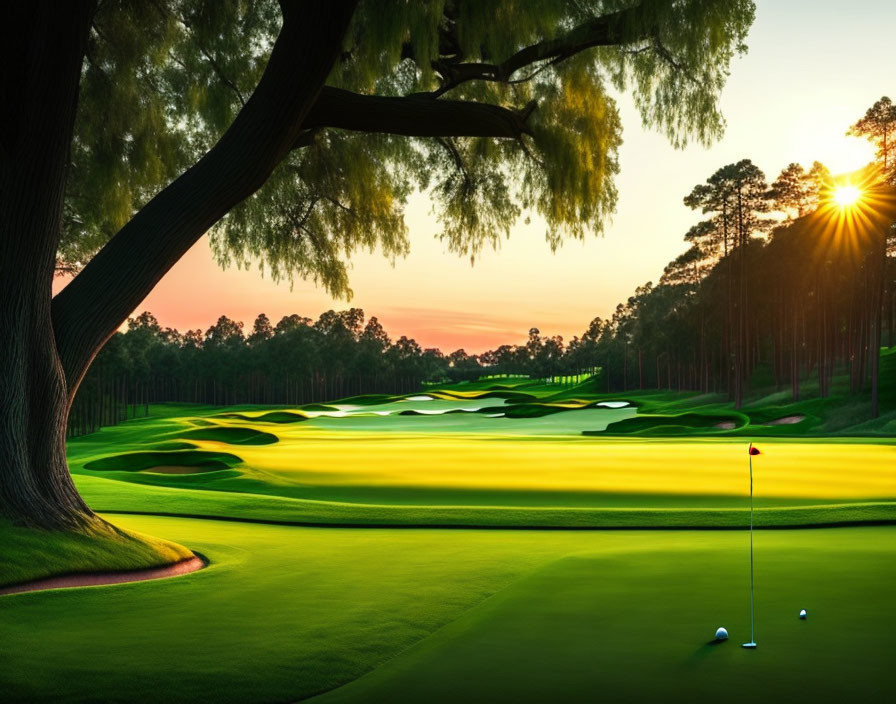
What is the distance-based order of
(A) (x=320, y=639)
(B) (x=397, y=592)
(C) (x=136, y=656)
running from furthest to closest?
1. (B) (x=397, y=592)
2. (A) (x=320, y=639)
3. (C) (x=136, y=656)

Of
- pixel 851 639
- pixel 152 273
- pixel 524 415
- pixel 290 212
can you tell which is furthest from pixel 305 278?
pixel 524 415

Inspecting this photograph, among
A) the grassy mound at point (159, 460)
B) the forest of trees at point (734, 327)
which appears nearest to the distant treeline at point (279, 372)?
the forest of trees at point (734, 327)

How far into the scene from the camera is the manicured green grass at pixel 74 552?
9391 mm

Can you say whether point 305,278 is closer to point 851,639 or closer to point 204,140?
point 204,140

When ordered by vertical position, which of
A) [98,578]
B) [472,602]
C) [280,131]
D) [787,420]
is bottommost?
[787,420]

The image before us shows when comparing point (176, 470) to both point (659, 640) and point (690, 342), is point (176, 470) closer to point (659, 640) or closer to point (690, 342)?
point (659, 640)

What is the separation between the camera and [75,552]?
9.93m

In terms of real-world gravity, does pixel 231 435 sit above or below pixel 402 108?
below

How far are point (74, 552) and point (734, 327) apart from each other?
229 ft

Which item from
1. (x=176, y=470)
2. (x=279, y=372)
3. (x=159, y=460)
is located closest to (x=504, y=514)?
(x=176, y=470)

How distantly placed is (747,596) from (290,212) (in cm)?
908

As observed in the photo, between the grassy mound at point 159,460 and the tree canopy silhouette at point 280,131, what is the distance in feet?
36.8

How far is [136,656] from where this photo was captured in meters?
6.29

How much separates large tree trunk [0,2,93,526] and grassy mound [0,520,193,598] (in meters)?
0.23
